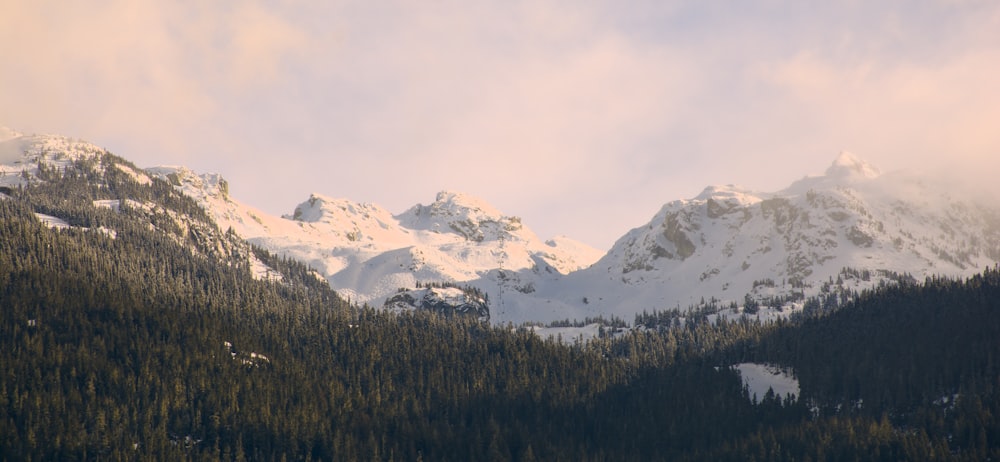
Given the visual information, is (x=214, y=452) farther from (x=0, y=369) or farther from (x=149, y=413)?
(x=0, y=369)

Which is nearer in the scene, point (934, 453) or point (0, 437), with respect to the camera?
point (0, 437)

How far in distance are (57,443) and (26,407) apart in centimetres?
1504

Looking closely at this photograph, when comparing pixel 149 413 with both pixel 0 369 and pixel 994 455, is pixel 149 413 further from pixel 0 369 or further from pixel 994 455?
pixel 994 455

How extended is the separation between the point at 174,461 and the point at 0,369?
47768 millimetres

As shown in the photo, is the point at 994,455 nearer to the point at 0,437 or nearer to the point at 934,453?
the point at 934,453

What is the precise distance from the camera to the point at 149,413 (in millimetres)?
198750

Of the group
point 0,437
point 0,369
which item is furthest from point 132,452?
point 0,369

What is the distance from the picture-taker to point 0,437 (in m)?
177

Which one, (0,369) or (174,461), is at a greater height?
(0,369)

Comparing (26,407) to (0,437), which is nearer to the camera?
(0,437)

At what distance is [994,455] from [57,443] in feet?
637

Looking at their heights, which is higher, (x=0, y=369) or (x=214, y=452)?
(x=0, y=369)

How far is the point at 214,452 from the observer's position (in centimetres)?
19425

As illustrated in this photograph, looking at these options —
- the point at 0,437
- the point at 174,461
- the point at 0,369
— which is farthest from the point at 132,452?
the point at 0,369
